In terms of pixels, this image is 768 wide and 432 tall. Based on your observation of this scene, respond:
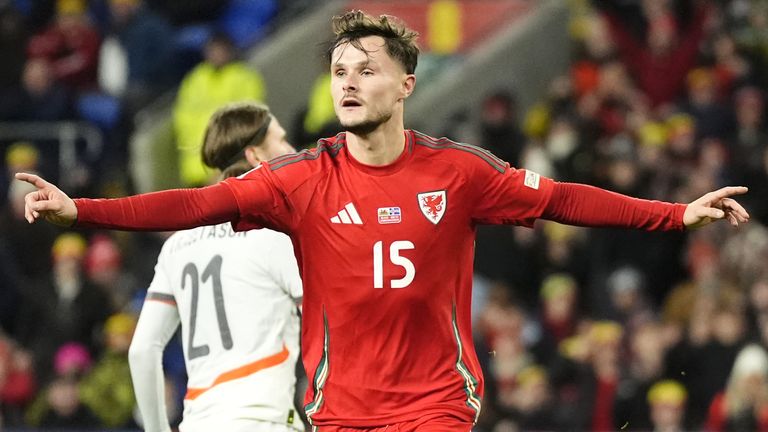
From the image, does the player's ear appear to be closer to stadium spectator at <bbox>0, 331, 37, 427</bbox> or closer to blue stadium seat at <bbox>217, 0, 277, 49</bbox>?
stadium spectator at <bbox>0, 331, 37, 427</bbox>

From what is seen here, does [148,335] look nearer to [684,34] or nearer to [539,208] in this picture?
[539,208]

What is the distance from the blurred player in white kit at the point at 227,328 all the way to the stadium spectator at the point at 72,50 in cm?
937

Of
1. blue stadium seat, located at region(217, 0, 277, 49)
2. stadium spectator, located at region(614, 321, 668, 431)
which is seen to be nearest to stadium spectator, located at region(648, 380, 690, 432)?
stadium spectator, located at region(614, 321, 668, 431)

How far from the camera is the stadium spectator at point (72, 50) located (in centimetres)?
1544

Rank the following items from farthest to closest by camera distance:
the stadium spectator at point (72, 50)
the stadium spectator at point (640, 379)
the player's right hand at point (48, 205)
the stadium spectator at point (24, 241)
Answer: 1. the stadium spectator at point (72, 50)
2. the stadium spectator at point (24, 241)
3. the stadium spectator at point (640, 379)
4. the player's right hand at point (48, 205)

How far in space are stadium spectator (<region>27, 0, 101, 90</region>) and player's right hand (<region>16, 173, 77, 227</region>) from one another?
10636mm

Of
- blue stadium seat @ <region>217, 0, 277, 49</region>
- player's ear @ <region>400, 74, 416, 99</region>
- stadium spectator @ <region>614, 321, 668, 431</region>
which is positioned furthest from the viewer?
blue stadium seat @ <region>217, 0, 277, 49</region>

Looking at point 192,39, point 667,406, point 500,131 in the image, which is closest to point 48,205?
point 667,406

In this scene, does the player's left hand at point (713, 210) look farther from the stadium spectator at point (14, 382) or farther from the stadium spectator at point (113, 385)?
the stadium spectator at point (14, 382)

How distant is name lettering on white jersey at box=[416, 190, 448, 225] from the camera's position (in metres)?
5.54

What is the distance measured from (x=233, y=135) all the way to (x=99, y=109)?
8.77 metres

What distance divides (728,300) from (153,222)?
7.04m

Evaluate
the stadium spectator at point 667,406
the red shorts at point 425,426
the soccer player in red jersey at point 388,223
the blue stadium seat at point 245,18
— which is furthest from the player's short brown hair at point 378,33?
the blue stadium seat at point 245,18

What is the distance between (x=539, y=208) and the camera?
5.59 metres
